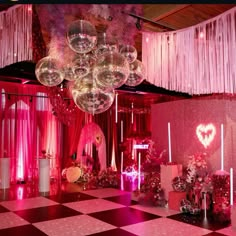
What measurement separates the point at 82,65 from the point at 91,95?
357 millimetres

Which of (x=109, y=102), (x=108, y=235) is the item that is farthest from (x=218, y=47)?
(x=108, y=235)

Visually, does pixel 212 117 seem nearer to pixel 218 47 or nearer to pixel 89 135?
pixel 218 47

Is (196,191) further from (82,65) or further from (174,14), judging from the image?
(82,65)

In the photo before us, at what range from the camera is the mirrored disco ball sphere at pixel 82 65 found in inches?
105

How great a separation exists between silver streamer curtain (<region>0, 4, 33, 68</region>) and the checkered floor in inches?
81.5

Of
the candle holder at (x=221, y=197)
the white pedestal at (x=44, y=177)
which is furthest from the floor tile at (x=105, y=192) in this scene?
the candle holder at (x=221, y=197)

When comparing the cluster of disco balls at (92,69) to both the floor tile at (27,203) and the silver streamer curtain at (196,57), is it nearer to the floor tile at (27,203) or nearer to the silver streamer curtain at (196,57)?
the silver streamer curtain at (196,57)

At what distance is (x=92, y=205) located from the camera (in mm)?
4715

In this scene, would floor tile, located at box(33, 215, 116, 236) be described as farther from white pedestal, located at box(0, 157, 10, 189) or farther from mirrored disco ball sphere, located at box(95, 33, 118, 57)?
white pedestal, located at box(0, 157, 10, 189)

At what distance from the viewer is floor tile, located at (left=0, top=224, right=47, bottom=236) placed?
3341 mm

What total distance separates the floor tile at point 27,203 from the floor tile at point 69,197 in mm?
166

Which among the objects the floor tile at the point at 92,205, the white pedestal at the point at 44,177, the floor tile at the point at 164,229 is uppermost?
the white pedestal at the point at 44,177

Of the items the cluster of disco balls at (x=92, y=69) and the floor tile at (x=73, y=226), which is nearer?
the cluster of disco balls at (x=92, y=69)

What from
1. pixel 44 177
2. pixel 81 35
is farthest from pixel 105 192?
pixel 81 35
